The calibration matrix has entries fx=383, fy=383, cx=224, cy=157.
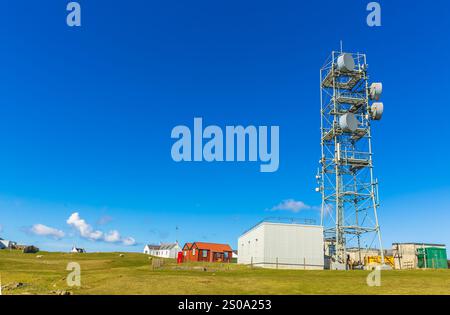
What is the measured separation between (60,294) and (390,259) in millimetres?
44799

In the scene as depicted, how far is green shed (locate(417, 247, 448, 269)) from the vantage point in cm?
4669

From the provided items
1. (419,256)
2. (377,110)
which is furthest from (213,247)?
(377,110)

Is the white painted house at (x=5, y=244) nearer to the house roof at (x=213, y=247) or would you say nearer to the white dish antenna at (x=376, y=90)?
the house roof at (x=213, y=247)

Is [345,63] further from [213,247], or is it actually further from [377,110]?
[213,247]

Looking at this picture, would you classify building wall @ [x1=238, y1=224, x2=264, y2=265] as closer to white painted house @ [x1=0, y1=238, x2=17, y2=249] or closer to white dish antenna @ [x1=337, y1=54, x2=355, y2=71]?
white dish antenna @ [x1=337, y1=54, x2=355, y2=71]

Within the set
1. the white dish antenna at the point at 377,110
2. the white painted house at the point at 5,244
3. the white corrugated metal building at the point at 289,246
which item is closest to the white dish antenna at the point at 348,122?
the white dish antenna at the point at 377,110

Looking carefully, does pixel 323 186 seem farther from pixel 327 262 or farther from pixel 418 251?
pixel 418 251

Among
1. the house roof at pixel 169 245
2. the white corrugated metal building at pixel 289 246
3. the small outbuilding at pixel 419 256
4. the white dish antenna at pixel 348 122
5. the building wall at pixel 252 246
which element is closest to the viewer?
the white corrugated metal building at pixel 289 246

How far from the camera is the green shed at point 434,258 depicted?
46.7 meters

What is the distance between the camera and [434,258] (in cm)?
4681

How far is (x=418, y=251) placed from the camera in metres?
48.6

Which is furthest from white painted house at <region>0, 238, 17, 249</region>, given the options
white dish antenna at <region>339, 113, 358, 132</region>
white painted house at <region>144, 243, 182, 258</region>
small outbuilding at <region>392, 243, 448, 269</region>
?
small outbuilding at <region>392, 243, 448, 269</region>

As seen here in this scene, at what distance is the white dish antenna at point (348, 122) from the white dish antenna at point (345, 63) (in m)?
6.80
